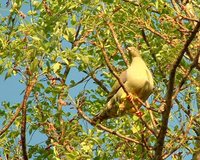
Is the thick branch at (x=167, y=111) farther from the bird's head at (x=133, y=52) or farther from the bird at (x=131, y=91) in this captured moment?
the bird's head at (x=133, y=52)

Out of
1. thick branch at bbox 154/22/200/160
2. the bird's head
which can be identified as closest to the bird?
the bird's head

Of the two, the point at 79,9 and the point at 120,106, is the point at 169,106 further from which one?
the point at 79,9

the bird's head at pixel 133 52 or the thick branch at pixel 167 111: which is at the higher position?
the bird's head at pixel 133 52

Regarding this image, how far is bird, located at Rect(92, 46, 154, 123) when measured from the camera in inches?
281

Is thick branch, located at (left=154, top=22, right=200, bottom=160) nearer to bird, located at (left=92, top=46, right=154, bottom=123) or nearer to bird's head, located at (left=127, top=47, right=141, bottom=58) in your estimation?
bird, located at (left=92, top=46, right=154, bottom=123)

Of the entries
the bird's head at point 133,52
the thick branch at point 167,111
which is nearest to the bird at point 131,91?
the bird's head at point 133,52

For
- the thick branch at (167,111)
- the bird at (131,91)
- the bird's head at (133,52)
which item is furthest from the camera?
the bird's head at (133,52)

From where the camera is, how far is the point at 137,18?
6953 mm

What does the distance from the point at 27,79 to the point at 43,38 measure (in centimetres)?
47

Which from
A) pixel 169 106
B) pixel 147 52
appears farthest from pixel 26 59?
pixel 147 52

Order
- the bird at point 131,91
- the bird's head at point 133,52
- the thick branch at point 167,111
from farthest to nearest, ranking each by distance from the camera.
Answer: the bird's head at point 133,52 → the bird at point 131,91 → the thick branch at point 167,111

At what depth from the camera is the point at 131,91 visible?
7305 mm

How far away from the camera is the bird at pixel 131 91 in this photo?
23.4 feet

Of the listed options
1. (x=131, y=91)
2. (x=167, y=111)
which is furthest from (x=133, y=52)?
(x=167, y=111)
